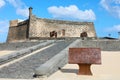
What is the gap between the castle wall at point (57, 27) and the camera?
31.7 metres

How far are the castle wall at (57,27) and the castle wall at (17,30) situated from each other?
1410 millimetres

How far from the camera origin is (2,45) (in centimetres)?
2302

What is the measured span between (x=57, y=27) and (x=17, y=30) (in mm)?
5504

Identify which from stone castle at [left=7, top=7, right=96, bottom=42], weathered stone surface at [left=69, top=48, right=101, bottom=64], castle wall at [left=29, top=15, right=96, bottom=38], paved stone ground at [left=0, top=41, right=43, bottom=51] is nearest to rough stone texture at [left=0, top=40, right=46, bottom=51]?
paved stone ground at [left=0, top=41, right=43, bottom=51]

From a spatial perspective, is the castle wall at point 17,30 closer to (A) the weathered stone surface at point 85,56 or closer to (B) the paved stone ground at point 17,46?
(B) the paved stone ground at point 17,46

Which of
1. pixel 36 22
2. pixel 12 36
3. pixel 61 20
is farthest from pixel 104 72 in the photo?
pixel 12 36

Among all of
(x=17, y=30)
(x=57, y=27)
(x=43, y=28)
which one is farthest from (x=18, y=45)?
(x=17, y=30)

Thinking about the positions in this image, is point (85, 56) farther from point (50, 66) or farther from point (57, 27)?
point (57, 27)

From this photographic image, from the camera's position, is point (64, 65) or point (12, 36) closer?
point (64, 65)

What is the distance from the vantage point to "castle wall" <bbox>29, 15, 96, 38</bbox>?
31.7 metres

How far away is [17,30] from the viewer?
117 ft

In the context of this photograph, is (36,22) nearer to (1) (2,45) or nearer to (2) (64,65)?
(1) (2,45)

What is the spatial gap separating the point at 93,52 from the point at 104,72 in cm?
95

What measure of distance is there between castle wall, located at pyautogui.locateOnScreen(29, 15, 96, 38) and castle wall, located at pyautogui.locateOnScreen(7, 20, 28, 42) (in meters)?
1.41
